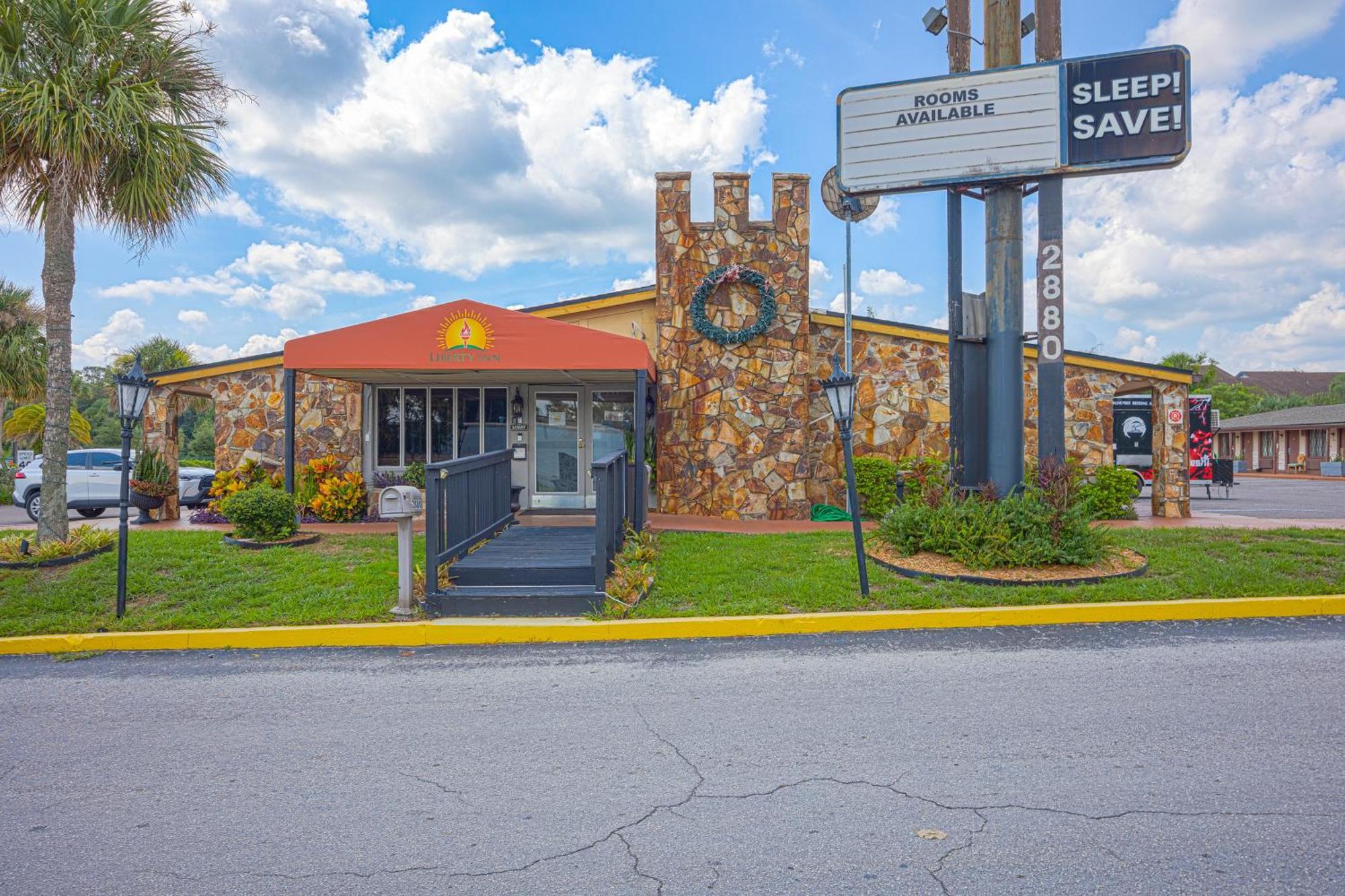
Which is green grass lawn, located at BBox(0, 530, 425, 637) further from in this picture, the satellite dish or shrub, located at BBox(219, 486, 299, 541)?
the satellite dish

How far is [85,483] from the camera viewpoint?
16109mm

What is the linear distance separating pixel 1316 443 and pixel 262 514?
149ft

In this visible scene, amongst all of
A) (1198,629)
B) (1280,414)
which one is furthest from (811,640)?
(1280,414)

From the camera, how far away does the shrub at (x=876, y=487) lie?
1322 cm

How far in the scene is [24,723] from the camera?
4871mm

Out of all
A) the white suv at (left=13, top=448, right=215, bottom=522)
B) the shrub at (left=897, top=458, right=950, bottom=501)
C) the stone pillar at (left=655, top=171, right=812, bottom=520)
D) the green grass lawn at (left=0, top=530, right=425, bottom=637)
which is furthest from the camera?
the white suv at (left=13, top=448, right=215, bottom=522)

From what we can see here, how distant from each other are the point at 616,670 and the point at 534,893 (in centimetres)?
287

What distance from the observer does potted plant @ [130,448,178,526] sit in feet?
43.4

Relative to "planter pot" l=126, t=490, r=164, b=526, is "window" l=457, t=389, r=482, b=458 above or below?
above

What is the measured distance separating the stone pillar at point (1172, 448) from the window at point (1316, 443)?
103ft

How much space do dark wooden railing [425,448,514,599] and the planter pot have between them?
7416mm

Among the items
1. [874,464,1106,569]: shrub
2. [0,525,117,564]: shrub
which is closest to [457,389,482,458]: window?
[0,525,117,564]: shrub

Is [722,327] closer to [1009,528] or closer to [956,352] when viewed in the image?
[956,352]

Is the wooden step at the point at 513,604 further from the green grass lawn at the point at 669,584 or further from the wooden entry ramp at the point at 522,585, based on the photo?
the green grass lawn at the point at 669,584
